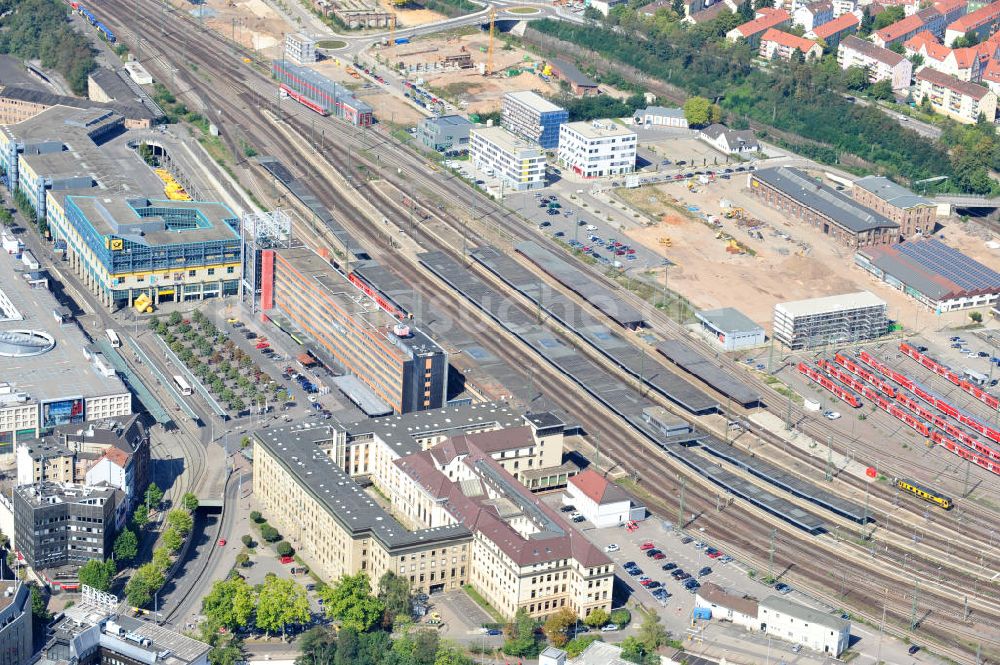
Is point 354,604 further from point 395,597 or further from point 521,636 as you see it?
point 521,636

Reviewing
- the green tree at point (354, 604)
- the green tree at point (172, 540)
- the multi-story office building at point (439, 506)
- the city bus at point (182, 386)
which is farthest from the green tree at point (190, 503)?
the city bus at point (182, 386)

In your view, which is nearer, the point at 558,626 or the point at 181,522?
the point at 558,626

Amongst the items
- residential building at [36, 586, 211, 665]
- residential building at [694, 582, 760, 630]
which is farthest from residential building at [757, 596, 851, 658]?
residential building at [36, 586, 211, 665]

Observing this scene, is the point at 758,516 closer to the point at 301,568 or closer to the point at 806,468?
the point at 806,468

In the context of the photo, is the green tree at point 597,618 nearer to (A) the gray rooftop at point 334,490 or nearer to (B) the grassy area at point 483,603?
(B) the grassy area at point 483,603

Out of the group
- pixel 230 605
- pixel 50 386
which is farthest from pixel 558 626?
pixel 50 386

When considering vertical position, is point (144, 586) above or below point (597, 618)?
below

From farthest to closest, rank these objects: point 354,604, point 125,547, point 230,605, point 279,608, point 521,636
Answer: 1. point 125,547
2. point 354,604
3. point 230,605
4. point 279,608
5. point 521,636
